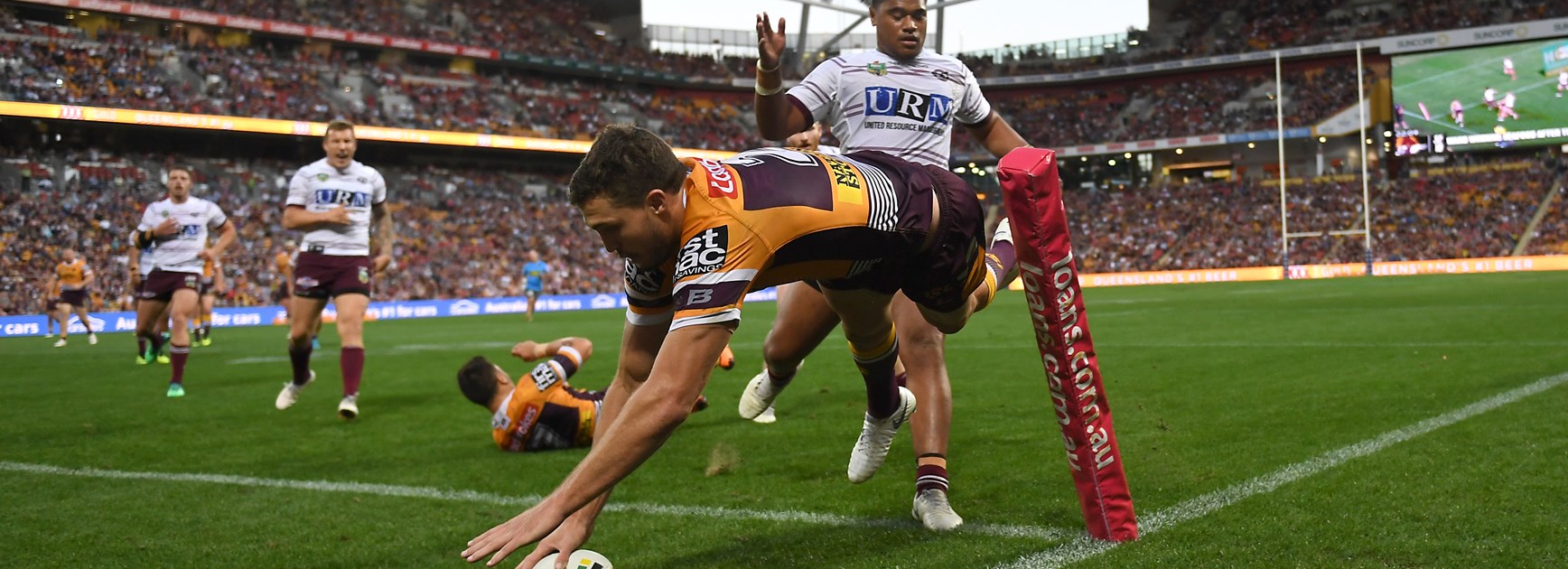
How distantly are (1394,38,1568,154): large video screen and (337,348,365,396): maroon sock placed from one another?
42563mm

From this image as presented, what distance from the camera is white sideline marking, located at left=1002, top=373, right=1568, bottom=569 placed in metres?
3.33

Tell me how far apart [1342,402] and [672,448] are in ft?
12.3

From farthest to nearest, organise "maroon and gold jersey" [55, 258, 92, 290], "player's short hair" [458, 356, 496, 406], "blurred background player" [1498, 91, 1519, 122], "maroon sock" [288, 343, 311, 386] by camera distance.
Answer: "blurred background player" [1498, 91, 1519, 122] → "maroon and gold jersey" [55, 258, 92, 290] → "maroon sock" [288, 343, 311, 386] → "player's short hair" [458, 356, 496, 406]

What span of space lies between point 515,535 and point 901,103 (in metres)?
2.70

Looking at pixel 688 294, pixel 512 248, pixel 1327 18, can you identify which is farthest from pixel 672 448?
pixel 1327 18

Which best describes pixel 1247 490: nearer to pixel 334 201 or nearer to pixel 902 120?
pixel 902 120

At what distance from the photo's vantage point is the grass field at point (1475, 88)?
129 ft

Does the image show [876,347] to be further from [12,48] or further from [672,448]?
[12,48]

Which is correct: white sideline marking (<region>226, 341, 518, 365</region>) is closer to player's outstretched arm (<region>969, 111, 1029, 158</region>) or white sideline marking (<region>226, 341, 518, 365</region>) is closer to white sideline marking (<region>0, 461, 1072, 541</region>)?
white sideline marking (<region>0, 461, 1072, 541</region>)

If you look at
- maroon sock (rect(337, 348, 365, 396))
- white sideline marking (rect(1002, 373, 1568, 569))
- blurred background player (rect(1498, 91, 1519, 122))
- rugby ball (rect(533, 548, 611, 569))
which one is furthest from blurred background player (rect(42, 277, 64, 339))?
blurred background player (rect(1498, 91, 1519, 122))

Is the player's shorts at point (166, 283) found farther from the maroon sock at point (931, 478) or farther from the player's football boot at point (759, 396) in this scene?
the maroon sock at point (931, 478)

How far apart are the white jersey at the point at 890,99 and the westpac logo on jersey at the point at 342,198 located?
492 centimetres

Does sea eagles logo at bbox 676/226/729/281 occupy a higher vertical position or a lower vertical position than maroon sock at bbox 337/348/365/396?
higher

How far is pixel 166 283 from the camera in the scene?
10078 millimetres
